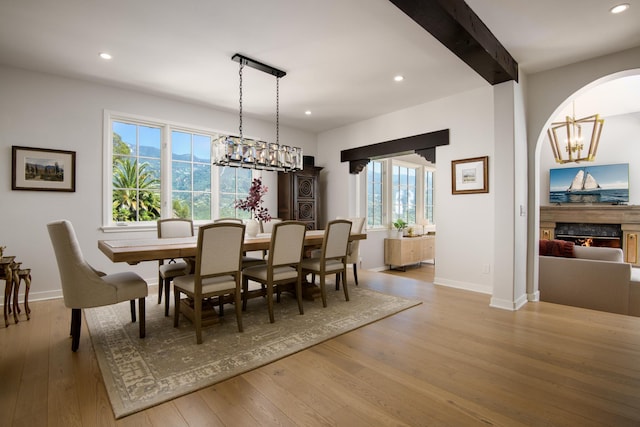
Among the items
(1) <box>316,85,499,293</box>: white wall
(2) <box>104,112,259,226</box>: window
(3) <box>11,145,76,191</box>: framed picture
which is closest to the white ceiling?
(1) <box>316,85,499,293</box>: white wall

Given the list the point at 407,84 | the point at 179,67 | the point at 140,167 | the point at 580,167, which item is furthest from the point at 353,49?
the point at 580,167

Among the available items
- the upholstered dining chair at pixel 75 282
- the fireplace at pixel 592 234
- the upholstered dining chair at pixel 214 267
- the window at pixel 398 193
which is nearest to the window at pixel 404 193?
the window at pixel 398 193

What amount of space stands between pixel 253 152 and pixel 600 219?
7.16 meters

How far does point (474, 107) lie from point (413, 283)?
8.49 ft

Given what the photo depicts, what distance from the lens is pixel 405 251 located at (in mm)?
6430

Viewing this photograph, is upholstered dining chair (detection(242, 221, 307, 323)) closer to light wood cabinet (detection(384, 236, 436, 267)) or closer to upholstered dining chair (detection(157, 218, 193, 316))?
upholstered dining chair (detection(157, 218, 193, 316))

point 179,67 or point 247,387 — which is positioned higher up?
point 179,67

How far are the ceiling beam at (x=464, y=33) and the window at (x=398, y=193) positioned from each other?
134 inches

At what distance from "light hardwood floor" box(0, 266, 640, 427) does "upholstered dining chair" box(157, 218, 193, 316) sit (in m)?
0.81

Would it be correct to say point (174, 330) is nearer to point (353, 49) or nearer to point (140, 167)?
point (140, 167)

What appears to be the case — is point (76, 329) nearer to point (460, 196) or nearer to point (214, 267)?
point (214, 267)

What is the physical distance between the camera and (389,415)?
162 centimetres

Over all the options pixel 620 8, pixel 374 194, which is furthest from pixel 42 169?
pixel 620 8

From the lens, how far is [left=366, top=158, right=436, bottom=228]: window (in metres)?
6.72
